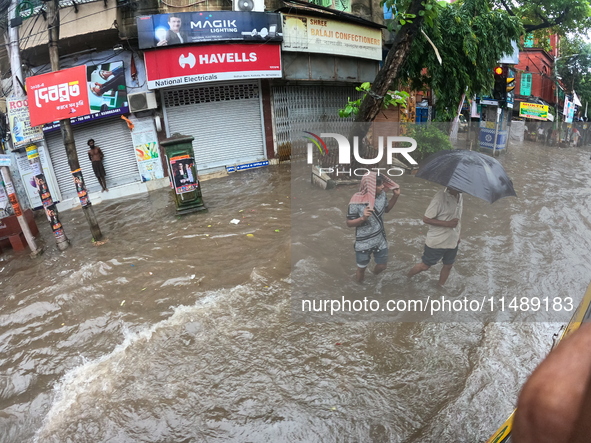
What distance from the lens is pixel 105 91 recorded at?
10.7 meters

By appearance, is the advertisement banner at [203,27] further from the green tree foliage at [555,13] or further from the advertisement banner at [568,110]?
the advertisement banner at [568,110]

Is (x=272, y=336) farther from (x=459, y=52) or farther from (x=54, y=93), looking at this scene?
(x=459, y=52)

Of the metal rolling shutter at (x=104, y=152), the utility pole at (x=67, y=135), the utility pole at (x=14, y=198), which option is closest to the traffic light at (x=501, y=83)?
the metal rolling shutter at (x=104, y=152)

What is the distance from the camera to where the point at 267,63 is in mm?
11453

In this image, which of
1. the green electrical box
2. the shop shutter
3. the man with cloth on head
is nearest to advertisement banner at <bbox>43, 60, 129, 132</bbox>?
the green electrical box

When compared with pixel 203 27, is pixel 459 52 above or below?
below

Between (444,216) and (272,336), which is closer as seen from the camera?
(444,216)

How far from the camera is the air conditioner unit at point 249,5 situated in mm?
10758

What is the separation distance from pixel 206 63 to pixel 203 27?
0.88 meters

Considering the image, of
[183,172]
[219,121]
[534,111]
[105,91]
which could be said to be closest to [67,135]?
[183,172]

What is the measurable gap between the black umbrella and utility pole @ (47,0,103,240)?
6.30 meters

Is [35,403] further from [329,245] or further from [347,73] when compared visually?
[347,73]

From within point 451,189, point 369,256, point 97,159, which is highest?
point 451,189

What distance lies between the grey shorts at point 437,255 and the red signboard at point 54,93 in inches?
244
